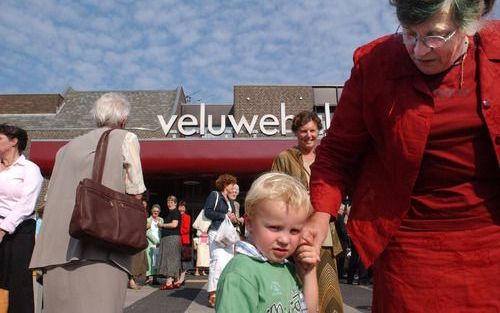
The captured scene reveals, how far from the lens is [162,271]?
32.5 ft

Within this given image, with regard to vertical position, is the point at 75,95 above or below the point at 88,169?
above

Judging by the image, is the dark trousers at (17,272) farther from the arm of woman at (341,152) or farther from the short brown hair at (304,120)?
the arm of woman at (341,152)

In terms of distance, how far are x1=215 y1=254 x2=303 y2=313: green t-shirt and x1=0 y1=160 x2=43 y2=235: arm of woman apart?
106 inches

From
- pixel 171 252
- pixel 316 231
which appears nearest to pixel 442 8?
pixel 316 231

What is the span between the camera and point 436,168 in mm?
1753

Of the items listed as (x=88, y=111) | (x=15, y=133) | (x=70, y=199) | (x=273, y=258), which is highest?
(x=88, y=111)

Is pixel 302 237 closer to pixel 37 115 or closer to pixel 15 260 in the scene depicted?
pixel 15 260

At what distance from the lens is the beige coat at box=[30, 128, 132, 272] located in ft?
9.63

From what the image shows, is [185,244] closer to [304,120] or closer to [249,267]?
[304,120]

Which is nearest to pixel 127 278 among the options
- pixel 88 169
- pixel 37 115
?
pixel 88 169

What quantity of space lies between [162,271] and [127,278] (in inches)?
274

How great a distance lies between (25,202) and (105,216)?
1546 millimetres

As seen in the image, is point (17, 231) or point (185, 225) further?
point (185, 225)

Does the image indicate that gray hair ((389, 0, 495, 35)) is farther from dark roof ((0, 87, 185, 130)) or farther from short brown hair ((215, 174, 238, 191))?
dark roof ((0, 87, 185, 130))
